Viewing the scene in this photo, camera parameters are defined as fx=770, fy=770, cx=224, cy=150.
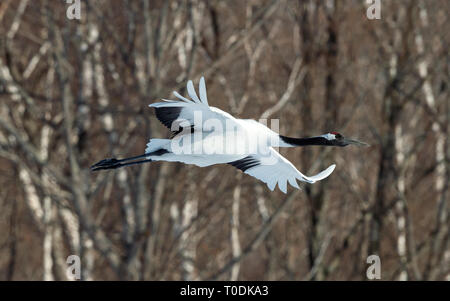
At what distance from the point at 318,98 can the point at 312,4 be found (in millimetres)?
4149

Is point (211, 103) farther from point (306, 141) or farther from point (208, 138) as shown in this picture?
point (208, 138)

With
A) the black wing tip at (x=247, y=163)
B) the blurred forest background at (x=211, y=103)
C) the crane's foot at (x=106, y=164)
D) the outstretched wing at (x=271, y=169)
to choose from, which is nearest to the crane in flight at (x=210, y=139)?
the crane's foot at (x=106, y=164)

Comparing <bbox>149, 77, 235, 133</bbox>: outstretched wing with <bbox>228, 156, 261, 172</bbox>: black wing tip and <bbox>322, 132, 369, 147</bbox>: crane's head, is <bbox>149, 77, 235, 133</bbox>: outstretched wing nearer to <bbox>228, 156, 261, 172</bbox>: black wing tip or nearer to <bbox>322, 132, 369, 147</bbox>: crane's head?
<bbox>228, 156, 261, 172</bbox>: black wing tip

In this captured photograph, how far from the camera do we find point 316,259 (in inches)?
448

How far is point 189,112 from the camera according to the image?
6562 millimetres

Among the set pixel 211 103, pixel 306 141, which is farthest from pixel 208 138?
pixel 211 103

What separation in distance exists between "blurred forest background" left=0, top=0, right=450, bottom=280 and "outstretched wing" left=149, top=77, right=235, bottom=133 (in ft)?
7.20

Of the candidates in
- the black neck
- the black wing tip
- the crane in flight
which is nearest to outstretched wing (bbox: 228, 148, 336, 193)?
the black wing tip

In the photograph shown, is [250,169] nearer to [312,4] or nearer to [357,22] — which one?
[312,4]

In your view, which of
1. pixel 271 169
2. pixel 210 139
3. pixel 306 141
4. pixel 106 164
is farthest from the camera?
pixel 271 169

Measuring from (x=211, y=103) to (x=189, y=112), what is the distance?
686cm

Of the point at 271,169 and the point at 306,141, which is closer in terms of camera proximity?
the point at 306,141
